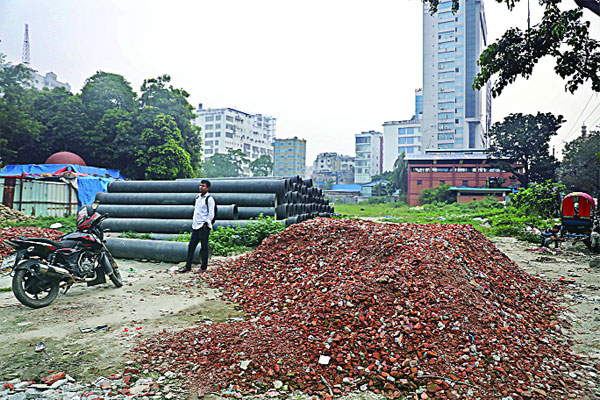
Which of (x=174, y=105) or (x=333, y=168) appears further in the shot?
(x=333, y=168)

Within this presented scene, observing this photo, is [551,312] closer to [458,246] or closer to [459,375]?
[458,246]

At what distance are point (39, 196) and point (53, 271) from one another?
16232 millimetres

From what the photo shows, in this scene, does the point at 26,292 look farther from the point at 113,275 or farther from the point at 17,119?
the point at 17,119

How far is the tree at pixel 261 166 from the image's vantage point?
69.9 meters

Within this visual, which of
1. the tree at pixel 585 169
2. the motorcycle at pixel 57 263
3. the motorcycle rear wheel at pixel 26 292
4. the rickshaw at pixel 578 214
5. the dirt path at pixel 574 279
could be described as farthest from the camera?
the tree at pixel 585 169

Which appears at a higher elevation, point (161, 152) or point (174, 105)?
point (174, 105)

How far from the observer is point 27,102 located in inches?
1025

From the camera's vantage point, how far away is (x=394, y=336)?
3.61 metres

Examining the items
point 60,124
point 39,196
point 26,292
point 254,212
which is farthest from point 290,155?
point 26,292

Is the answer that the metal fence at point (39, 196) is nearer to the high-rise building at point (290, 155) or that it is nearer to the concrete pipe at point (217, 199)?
the concrete pipe at point (217, 199)

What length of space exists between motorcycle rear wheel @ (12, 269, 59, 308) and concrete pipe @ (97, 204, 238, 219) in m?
5.66

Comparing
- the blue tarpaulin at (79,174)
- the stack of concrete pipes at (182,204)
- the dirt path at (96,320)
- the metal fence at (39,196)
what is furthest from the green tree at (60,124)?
the dirt path at (96,320)

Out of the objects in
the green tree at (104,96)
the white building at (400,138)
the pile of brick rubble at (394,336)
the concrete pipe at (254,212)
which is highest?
the white building at (400,138)

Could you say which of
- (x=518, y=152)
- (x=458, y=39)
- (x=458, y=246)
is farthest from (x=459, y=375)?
(x=458, y=39)
